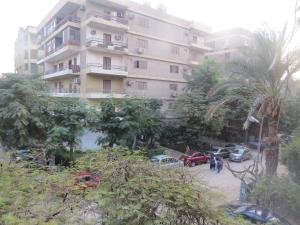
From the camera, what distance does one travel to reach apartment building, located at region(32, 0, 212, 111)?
23.0 m

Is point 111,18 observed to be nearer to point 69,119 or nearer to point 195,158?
point 69,119

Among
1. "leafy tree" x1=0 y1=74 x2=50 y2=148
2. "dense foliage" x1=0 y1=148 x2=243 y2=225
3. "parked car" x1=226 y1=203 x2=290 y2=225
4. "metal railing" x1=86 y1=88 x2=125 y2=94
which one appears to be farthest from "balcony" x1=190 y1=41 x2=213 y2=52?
"dense foliage" x1=0 y1=148 x2=243 y2=225

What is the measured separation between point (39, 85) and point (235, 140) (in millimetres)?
21681

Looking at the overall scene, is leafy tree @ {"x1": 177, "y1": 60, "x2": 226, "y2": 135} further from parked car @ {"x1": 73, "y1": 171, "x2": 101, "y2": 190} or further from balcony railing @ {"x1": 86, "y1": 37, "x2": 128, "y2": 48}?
parked car @ {"x1": 73, "y1": 171, "x2": 101, "y2": 190}

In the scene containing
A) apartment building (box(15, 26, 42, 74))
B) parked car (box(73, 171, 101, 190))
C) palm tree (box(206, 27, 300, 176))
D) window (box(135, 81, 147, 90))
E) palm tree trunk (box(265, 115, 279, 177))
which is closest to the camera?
parked car (box(73, 171, 101, 190))

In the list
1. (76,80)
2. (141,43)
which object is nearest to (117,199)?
(76,80)

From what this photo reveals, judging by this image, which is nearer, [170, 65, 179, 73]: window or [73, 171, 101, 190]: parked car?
[73, 171, 101, 190]: parked car

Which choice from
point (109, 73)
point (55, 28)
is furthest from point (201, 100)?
point (55, 28)

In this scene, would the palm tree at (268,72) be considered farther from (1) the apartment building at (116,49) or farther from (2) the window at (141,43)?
(2) the window at (141,43)

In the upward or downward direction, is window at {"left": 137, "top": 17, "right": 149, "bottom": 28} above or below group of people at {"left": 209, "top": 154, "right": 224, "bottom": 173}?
above

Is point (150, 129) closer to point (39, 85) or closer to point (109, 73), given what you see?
point (109, 73)

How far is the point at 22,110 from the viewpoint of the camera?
1420 cm

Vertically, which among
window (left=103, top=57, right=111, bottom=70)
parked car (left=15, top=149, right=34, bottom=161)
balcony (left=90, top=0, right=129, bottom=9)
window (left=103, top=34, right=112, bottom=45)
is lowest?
parked car (left=15, top=149, right=34, bottom=161)

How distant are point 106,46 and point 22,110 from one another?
10975 millimetres
